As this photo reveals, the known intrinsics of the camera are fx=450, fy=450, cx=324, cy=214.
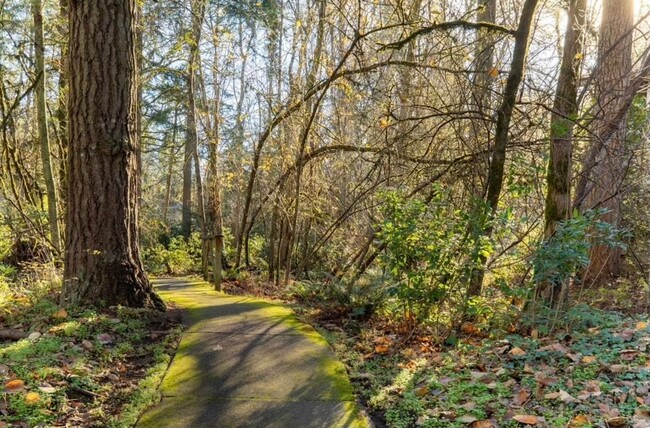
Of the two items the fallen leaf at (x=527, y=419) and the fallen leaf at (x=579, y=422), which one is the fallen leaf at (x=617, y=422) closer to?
the fallen leaf at (x=579, y=422)

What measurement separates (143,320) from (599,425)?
4.18 metres

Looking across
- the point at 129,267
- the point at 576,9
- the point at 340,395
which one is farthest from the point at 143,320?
the point at 576,9

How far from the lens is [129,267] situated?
505 centimetres

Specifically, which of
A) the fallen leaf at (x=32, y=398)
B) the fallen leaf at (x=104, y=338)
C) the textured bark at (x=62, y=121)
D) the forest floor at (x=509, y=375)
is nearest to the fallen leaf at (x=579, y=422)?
the forest floor at (x=509, y=375)

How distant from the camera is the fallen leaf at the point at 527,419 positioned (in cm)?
265

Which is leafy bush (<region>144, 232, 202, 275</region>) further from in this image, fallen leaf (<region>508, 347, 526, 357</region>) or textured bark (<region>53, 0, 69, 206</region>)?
fallen leaf (<region>508, 347, 526, 357</region>)

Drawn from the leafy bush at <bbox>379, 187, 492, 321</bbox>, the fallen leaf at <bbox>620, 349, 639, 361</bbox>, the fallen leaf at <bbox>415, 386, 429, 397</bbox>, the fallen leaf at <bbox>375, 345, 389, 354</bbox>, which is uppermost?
the leafy bush at <bbox>379, 187, 492, 321</bbox>

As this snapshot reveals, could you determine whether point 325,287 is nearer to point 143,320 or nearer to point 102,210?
point 143,320

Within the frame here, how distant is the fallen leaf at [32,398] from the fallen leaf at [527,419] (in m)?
2.95

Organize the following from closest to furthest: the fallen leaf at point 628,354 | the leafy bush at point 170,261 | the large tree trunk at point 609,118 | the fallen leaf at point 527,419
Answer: the fallen leaf at point 527,419 → the fallen leaf at point 628,354 → the large tree trunk at point 609,118 → the leafy bush at point 170,261

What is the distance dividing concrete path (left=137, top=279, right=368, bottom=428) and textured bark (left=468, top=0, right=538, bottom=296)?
1864mm

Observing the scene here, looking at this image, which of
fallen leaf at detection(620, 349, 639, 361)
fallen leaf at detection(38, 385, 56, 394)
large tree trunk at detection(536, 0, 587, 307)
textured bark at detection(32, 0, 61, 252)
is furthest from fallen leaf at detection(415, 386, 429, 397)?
textured bark at detection(32, 0, 61, 252)

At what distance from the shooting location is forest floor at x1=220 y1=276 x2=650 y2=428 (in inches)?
109

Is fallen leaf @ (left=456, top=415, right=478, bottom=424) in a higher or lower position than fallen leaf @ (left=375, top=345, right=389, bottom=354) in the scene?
lower
